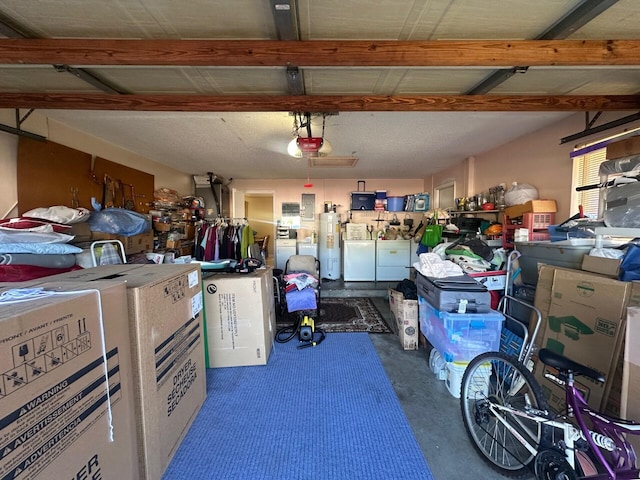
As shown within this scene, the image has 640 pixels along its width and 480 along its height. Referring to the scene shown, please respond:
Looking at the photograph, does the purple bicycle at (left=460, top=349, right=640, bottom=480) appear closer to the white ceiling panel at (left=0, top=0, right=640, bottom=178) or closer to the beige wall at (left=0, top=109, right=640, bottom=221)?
the white ceiling panel at (left=0, top=0, right=640, bottom=178)

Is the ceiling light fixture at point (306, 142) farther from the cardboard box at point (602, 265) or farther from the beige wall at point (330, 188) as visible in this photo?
the beige wall at point (330, 188)

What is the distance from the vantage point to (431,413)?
1.66 metres

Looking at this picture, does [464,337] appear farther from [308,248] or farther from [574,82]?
[308,248]

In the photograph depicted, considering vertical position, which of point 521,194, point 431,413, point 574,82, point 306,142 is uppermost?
point 574,82

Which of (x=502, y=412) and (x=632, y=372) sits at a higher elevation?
(x=632, y=372)

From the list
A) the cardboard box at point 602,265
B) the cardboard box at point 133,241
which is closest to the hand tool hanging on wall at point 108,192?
the cardboard box at point 133,241

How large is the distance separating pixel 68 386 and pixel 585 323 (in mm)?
2541

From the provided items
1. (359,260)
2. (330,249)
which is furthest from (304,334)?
(330,249)

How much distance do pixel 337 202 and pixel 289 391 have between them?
4.50 meters

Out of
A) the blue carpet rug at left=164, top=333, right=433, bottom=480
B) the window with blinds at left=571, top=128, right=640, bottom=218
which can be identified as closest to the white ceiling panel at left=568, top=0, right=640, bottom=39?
the window with blinds at left=571, top=128, right=640, bottom=218

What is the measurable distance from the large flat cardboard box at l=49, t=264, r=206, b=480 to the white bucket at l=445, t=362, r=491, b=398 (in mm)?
1767

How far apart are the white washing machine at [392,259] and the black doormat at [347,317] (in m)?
1.02

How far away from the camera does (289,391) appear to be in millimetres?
1852

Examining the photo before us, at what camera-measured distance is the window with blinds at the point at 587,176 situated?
2162 mm
